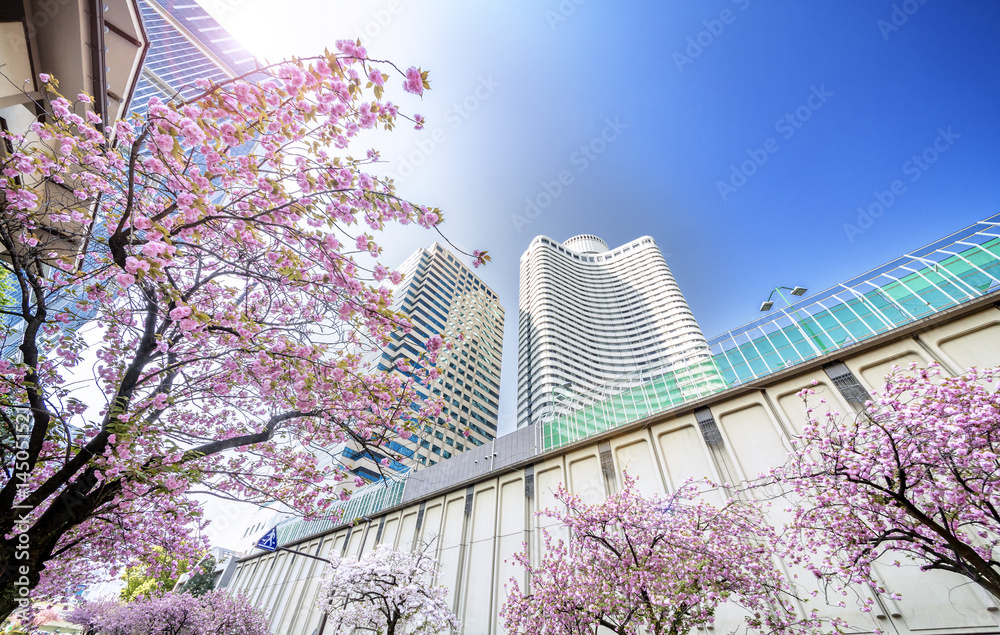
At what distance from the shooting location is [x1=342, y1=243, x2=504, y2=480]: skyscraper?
62.6 m

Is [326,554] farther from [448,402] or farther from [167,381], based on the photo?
[448,402]

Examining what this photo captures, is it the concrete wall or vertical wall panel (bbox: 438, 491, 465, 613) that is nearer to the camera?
the concrete wall

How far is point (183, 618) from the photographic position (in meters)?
21.9

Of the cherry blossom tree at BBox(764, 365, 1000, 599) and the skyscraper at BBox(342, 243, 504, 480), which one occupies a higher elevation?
the skyscraper at BBox(342, 243, 504, 480)

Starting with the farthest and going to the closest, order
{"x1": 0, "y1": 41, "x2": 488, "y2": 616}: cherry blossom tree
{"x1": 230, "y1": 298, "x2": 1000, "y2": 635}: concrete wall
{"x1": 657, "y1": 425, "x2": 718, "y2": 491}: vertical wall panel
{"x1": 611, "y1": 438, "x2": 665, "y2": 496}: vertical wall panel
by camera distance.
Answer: {"x1": 611, "y1": 438, "x2": 665, "y2": 496}: vertical wall panel
{"x1": 657, "y1": 425, "x2": 718, "y2": 491}: vertical wall panel
{"x1": 230, "y1": 298, "x2": 1000, "y2": 635}: concrete wall
{"x1": 0, "y1": 41, "x2": 488, "y2": 616}: cherry blossom tree

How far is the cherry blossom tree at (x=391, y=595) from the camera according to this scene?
13.8 meters

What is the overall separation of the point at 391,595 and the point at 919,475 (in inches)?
616

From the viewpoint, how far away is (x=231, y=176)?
5.18m

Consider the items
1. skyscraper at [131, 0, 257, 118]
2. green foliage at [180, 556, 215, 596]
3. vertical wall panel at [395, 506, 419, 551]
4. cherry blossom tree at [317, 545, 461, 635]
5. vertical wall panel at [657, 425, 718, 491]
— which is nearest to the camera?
vertical wall panel at [657, 425, 718, 491]

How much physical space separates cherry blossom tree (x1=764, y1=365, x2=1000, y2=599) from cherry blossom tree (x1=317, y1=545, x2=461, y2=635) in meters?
12.6

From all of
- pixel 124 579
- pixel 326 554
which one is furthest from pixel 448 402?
pixel 124 579

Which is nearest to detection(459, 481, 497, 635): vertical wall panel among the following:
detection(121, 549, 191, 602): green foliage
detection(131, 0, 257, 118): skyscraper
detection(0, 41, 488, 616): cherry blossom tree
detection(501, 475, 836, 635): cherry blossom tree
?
detection(501, 475, 836, 635): cherry blossom tree

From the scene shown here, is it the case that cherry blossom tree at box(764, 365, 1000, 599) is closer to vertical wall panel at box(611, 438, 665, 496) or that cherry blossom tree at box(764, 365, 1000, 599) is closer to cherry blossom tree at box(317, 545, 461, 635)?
vertical wall panel at box(611, 438, 665, 496)

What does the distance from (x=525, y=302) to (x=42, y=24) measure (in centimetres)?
8153
